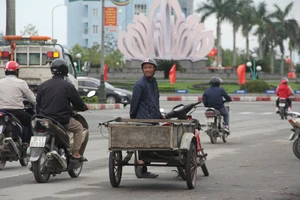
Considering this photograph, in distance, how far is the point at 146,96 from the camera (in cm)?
1116

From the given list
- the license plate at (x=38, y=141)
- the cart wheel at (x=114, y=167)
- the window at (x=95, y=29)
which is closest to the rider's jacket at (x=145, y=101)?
the cart wheel at (x=114, y=167)

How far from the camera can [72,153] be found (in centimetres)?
1148

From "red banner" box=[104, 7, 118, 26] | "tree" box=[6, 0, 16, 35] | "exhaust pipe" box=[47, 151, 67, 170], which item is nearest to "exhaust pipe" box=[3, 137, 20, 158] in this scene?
"exhaust pipe" box=[47, 151, 67, 170]

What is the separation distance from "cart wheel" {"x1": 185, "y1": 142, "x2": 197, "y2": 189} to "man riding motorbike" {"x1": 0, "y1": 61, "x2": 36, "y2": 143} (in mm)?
3151

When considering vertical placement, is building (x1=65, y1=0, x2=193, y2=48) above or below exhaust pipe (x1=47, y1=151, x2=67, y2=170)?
above

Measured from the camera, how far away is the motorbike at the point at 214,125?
65.0 feet

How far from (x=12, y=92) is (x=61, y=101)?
79.1 inches

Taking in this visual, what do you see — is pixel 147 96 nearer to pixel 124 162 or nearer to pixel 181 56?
pixel 124 162

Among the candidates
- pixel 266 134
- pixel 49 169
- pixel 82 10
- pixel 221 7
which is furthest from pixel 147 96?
pixel 82 10

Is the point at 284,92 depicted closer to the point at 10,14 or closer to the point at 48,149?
the point at 10,14

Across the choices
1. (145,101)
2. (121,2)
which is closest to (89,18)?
(121,2)

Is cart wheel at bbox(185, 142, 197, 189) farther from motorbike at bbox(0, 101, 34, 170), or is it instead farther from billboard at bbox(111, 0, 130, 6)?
billboard at bbox(111, 0, 130, 6)

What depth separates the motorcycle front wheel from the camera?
1075 cm

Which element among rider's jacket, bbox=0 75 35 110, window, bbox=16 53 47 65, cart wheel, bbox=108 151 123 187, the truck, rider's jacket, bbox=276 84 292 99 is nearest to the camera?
cart wheel, bbox=108 151 123 187
